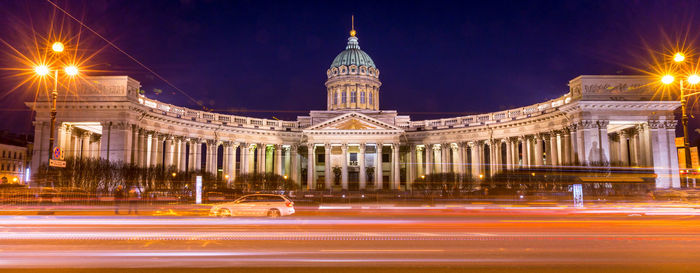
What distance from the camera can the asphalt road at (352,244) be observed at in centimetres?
1123

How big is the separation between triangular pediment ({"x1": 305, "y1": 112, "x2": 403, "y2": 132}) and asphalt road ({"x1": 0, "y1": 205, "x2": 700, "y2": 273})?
55830mm

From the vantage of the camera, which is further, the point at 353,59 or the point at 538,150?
the point at 353,59

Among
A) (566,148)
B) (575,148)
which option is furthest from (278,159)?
(575,148)

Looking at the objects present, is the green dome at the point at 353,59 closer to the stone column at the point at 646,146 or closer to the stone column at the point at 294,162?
the stone column at the point at 294,162

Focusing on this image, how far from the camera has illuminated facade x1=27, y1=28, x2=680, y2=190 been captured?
56.1 metres

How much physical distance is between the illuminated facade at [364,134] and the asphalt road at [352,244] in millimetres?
41185

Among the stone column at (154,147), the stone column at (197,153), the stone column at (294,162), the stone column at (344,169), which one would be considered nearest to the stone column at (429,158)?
the stone column at (344,169)

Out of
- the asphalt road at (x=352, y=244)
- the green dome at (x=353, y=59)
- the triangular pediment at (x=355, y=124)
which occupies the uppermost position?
the green dome at (x=353, y=59)

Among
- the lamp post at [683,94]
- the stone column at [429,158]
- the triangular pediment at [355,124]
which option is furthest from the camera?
the stone column at [429,158]

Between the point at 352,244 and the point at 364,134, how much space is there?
203 ft

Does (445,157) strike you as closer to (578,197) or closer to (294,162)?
(294,162)

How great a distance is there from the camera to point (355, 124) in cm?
7500

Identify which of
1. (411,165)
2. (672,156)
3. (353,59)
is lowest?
(672,156)

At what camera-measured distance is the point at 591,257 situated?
1194 centimetres
